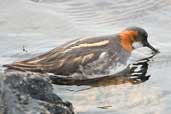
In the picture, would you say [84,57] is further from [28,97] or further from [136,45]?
[28,97]

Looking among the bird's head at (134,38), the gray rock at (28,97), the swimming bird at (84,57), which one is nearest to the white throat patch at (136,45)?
the bird's head at (134,38)

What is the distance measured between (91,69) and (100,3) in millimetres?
3211

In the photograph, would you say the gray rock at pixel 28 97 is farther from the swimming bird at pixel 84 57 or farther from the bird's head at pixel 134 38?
the bird's head at pixel 134 38

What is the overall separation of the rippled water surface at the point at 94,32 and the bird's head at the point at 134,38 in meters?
0.22

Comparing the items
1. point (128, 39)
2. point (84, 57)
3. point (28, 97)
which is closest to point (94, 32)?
point (128, 39)

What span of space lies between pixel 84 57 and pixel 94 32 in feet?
5.05

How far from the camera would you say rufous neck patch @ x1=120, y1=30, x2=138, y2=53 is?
848cm

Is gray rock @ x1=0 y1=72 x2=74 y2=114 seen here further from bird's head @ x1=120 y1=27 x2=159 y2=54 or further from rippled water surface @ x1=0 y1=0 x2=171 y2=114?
bird's head @ x1=120 y1=27 x2=159 y2=54

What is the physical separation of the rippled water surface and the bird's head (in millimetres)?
221

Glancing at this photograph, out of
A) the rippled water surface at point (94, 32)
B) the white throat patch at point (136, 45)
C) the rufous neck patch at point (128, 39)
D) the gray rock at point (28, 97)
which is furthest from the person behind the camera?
the white throat patch at point (136, 45)

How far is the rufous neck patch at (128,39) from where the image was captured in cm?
848

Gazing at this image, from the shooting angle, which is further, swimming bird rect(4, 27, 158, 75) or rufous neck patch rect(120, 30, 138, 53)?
rufous neck patch rect(120, 30, 138, 53)

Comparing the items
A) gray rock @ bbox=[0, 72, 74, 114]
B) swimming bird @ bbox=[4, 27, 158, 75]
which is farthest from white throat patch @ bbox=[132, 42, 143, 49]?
gray rock @ bbox=[0, 72, 74, 114]

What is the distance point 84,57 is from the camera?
7.67m
